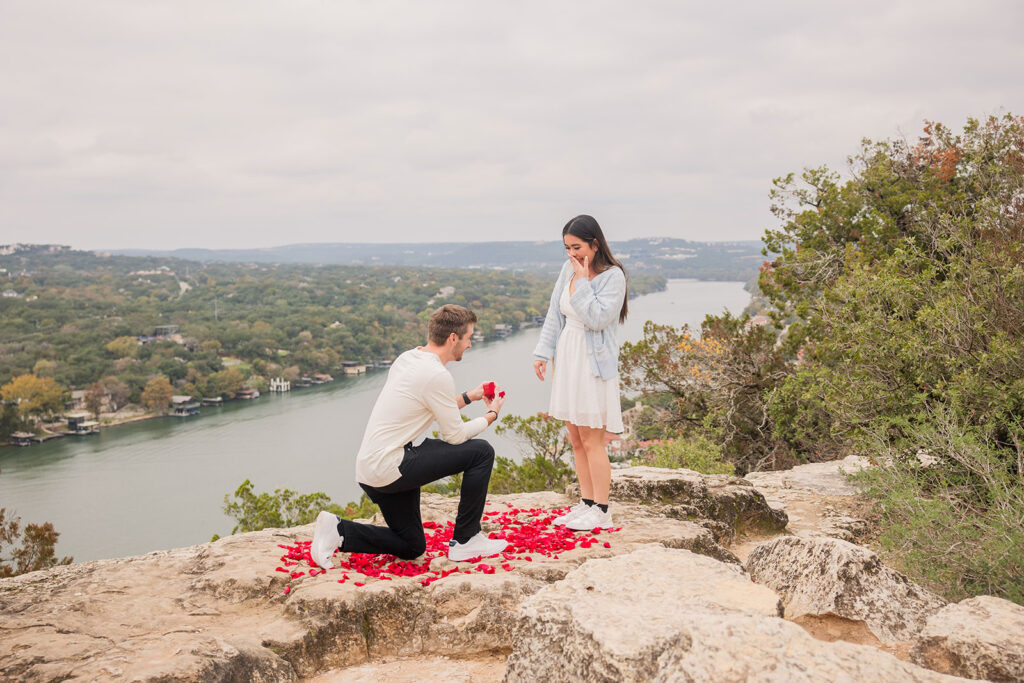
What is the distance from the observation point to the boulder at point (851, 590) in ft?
8.95

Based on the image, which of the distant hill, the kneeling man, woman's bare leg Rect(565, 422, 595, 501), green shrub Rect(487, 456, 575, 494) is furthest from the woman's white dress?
the distant hill

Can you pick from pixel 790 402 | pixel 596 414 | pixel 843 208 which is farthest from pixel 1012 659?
pixel 843 208

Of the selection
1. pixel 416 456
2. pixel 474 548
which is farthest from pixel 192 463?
pixel 416 456

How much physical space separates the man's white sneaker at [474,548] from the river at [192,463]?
17828mm

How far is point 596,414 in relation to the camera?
3.71m

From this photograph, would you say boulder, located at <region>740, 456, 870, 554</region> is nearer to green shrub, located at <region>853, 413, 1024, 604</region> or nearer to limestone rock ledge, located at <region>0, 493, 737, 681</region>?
green shrub, located at <region>853, 413, 1024, 604</region>

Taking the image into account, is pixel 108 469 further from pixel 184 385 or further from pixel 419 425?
pixel 419 425

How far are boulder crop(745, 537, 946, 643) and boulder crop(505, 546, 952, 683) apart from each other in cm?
38

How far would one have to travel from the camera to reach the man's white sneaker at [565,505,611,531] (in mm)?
3842

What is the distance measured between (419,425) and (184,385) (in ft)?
156

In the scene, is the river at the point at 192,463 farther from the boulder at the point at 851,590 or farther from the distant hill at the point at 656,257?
the distant hill at the point at 656,257

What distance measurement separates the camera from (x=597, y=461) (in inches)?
149

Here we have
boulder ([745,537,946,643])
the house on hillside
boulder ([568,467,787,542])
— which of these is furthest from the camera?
the house on hillside

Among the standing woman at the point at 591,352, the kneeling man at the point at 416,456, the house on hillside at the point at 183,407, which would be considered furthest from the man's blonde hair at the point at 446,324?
the house on hillside at the point at 183,407
